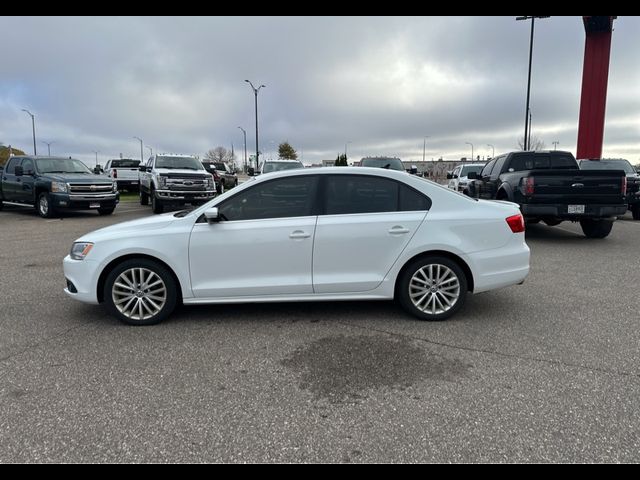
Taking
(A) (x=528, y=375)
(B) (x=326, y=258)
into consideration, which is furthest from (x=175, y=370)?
(A) (x=528, y=375)

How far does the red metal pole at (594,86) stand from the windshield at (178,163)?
76.2 ft

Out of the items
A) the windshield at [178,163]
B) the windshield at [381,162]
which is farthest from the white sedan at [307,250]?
the windshield at [178,163]

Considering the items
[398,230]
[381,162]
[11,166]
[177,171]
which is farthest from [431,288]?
[11,166]

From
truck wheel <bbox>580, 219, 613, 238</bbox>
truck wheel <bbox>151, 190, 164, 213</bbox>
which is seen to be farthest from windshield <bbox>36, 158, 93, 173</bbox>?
truck wheel <bbox>580, 219, 613, 238</bbox>

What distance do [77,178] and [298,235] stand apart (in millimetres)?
12338

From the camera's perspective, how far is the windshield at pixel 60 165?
47.4 feet

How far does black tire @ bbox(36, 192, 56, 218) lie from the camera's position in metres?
13.9

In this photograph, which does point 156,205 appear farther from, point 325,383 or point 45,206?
point 325,383

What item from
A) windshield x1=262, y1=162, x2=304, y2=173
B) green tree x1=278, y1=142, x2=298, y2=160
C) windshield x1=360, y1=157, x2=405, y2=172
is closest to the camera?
windshield x1=360, y1=157, x2=405, y2=172

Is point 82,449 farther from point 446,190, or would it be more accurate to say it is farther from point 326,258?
point 446,190

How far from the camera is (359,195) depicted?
4.46 m

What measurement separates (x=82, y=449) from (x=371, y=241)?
2.89 m

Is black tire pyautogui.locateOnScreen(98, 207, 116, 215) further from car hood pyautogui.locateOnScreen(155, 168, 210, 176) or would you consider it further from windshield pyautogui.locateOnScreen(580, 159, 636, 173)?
windshield pyautogui.locateOnScreen(580, 159, 636, 173)

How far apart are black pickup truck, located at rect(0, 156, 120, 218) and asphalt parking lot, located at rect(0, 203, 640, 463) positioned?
9.56 metres
